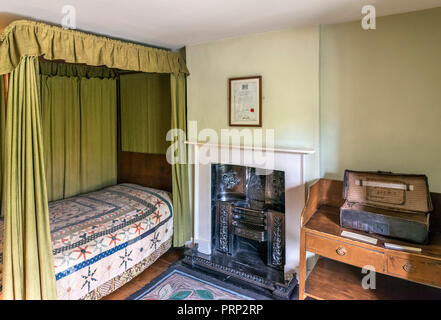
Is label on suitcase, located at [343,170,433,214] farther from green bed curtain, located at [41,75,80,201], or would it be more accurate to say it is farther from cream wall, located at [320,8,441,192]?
green bed curtain, located at [41,75,80,201]

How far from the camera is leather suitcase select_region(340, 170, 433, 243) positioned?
5.63 ft

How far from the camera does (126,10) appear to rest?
6.17 feet

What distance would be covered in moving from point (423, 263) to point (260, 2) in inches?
72.5

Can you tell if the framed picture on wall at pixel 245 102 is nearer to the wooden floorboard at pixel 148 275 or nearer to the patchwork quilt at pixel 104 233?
the patchwork quilt at pixel 104 233

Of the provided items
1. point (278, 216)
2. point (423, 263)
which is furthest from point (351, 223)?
point (278, 216)

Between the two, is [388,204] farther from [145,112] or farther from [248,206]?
[145,112]

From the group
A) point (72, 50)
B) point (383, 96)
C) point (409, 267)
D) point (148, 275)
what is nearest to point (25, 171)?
point (72, 50)

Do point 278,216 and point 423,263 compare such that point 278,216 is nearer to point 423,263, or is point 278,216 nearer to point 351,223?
point 351,223

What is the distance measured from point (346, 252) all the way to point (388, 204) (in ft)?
1.56

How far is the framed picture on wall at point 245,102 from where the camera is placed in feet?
8.35

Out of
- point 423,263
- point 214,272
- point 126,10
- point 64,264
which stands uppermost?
point 126,10

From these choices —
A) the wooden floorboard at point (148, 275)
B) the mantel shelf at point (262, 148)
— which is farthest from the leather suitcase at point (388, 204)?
the wooden floorboard at point (148, 275)

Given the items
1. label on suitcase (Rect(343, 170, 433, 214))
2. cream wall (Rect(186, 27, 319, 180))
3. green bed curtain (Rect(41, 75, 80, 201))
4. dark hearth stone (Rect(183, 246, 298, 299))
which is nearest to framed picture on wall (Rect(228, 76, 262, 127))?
cream wall (Rect(186, 27, 319, 180))

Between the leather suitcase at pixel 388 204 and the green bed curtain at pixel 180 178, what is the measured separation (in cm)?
165
